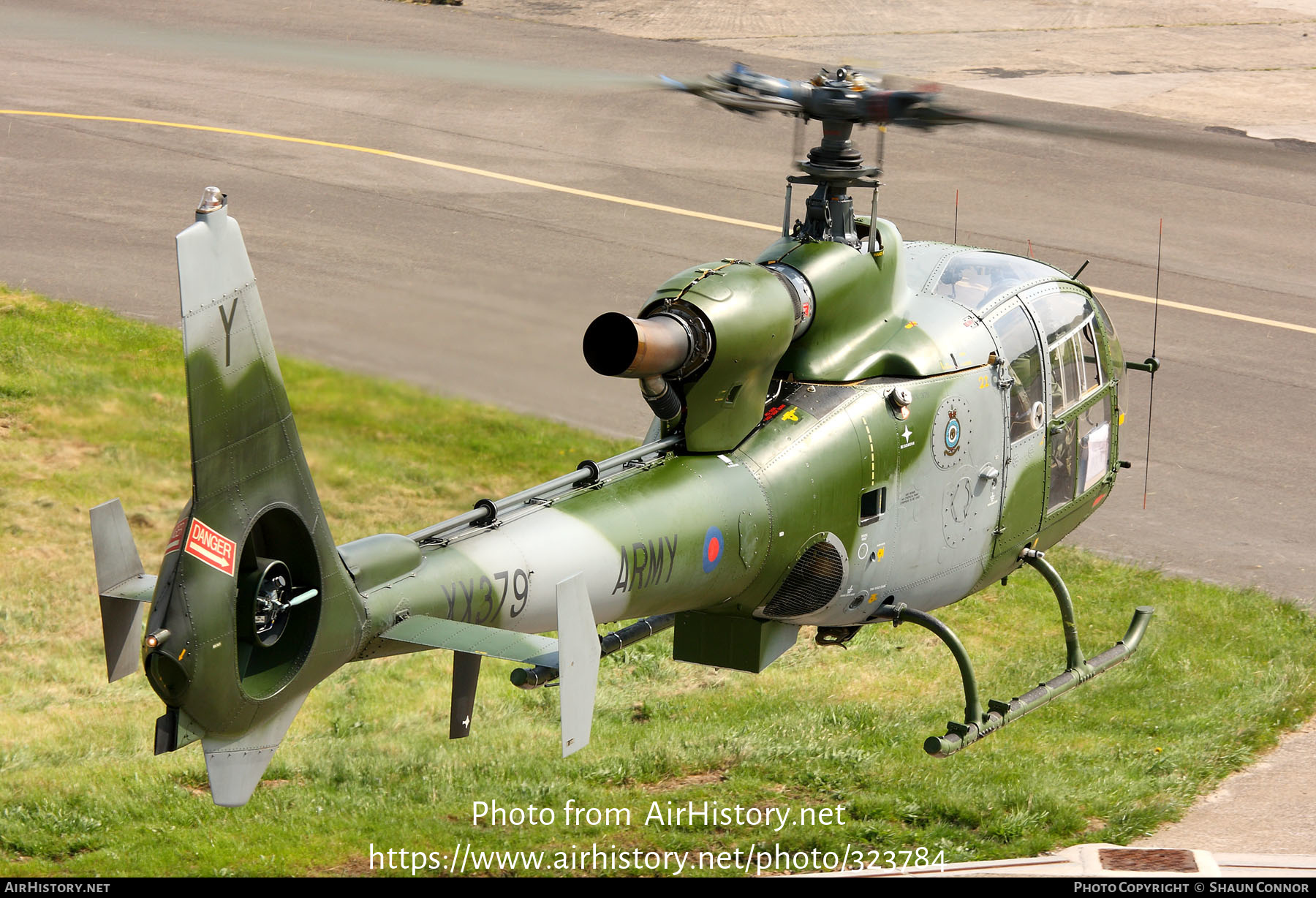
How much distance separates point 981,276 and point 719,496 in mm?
3513

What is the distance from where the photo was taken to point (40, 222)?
25625 millimetres

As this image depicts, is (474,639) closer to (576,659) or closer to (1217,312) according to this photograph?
(576,659)

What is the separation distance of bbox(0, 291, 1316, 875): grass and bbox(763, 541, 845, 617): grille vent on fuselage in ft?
9.17

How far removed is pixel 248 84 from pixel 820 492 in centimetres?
2423

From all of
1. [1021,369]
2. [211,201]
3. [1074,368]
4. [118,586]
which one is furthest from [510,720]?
[211,201]

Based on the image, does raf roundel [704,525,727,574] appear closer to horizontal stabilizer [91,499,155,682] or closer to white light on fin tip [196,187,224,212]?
horizontal stabilizer [91,499,155,682]

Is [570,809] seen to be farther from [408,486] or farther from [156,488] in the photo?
[156,488]

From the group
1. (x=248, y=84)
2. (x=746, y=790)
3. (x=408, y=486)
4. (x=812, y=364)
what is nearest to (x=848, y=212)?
(x=812, y=364)

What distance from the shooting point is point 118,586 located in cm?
856

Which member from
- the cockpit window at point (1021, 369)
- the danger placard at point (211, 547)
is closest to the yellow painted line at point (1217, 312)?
the cockpit window at point (1021, 369)

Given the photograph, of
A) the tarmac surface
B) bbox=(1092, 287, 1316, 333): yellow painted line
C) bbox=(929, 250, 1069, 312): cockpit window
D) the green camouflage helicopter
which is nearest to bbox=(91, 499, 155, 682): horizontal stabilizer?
the green camouflage helicopter

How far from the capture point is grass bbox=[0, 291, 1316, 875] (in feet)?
44.4

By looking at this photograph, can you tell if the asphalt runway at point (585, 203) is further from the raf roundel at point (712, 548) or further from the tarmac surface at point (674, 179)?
the raf roundel at point (712, 548)

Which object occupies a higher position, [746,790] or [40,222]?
[40,222]
